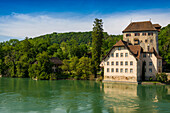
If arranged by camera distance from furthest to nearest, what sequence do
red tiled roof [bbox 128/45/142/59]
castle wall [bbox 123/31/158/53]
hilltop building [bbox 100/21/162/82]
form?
castle wall [bbox 123/31/158/53]
red tiled roof [bbox 128/45/142/59]
hilltop building [bbox 100/21/162/82]

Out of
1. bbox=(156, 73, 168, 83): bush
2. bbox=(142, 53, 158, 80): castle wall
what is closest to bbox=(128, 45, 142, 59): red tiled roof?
bbox=(142, 53, 158, 80): castle wall

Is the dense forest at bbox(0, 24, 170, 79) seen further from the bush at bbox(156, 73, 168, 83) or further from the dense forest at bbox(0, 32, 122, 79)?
the bush at bbox(156, 73, 168, 83)

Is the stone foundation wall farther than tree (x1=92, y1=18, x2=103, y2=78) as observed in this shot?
No

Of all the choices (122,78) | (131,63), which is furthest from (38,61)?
(131,63)

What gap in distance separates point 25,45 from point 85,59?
30935 mm

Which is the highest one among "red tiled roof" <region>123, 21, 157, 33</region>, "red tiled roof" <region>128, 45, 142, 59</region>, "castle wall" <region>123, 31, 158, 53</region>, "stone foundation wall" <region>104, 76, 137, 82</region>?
"red tiled roof" <region>123, 21, 157, 33</region>

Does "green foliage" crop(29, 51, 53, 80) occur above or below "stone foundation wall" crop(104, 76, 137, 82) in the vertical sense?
above

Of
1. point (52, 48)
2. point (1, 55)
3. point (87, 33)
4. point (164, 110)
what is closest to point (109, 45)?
point (52, 48)

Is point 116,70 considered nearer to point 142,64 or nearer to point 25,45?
point 142,64

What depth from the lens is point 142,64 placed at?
2117 inches

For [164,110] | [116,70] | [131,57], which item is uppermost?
[131,57]

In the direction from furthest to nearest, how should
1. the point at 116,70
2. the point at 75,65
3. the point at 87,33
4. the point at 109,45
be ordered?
the point at 87,33 → the point at 109,45 → the point at 75,65 → the point at 116,70

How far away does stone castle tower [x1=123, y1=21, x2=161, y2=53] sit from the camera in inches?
2306

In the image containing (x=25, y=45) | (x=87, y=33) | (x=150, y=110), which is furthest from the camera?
(x=87, y=33)
